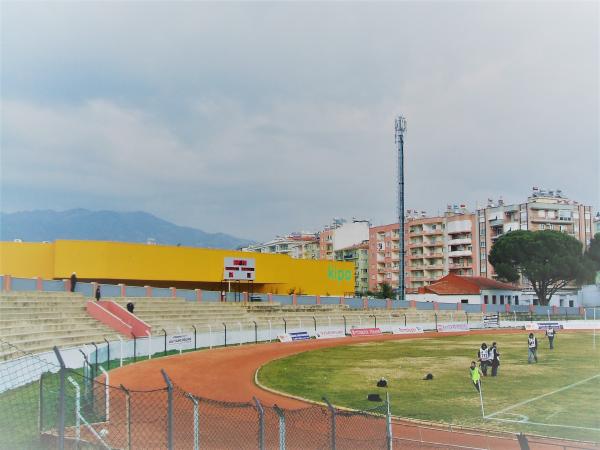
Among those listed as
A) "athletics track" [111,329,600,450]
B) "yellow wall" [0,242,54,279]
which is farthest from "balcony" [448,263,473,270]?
"yellow wall" [0,242,54,279]

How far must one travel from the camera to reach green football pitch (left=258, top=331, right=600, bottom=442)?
19562 millimetres

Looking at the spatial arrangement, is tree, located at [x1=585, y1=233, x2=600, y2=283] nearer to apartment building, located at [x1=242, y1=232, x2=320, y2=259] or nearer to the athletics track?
the athletics track

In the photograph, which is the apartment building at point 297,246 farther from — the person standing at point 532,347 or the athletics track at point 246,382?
the person standing at point 532,347

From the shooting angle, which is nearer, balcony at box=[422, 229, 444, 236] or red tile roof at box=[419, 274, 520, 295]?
red tile roof at box=[419, 274, 520, 295]

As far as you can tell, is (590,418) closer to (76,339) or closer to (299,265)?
(76,339)

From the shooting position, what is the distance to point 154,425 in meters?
16.5

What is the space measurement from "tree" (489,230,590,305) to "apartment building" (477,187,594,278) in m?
21.1

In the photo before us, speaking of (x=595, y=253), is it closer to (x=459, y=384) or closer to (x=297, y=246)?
(x=459, y=384)

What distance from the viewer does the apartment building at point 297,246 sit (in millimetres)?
162750

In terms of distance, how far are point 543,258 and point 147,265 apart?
6157 cm

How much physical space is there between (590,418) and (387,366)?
47.9 ft

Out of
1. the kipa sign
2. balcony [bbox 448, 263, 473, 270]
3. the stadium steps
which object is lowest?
the stadium steps

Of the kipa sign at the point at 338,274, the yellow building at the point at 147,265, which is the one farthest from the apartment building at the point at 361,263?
the yellow building at the point at 147,265

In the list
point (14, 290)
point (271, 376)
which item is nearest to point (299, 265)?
point (14, 290)
